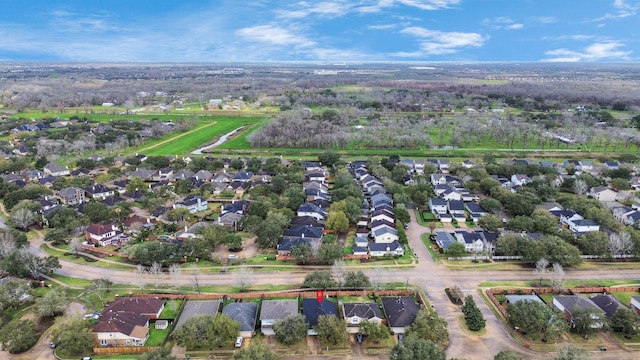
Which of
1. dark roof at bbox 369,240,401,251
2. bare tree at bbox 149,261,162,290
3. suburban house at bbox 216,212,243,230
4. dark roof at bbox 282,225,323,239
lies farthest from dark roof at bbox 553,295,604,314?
bare tree at bbox 149,261,162,290

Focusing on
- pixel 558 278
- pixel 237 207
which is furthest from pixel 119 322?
pixel 558 278

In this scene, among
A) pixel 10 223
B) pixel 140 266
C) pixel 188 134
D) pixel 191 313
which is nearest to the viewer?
pixel 191 313

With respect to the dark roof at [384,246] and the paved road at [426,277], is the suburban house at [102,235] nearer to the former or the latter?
the paved road at [426,277]

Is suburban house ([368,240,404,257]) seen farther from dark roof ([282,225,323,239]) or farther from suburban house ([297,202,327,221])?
suburban house ([297,202,327,221])

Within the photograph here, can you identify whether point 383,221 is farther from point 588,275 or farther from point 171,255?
point 171,255

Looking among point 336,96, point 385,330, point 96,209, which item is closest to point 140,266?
point 96,209

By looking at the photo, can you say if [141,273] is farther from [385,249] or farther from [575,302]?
[575,302]
